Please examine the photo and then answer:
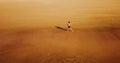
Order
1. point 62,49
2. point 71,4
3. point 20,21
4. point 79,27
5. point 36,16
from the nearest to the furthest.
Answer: point 62,49 < point 79,27 < point 20,21 < point 36,16 < point 71,4

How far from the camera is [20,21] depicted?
577 inches

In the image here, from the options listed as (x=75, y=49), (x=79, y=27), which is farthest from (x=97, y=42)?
(x=79, y=27)

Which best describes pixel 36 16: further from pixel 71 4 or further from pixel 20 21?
pixel 71 4

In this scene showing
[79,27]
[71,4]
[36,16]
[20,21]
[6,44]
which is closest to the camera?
[6,44]

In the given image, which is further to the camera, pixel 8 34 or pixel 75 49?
pixel 8 34

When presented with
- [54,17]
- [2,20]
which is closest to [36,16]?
[54,17]

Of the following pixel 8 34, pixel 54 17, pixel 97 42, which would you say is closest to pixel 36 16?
pixel 54 17

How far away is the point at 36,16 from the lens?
51.3 feet

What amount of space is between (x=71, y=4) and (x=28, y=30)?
6900 mm

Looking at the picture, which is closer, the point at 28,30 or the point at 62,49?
the point at 62,49

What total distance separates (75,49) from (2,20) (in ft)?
23.3

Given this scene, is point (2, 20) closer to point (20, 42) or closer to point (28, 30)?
point (28, 30)

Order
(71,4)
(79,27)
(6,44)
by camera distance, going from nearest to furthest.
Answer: (6,44) → (79,27) → (71,4)

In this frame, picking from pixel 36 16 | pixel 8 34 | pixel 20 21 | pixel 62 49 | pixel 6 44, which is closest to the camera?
pixel 62 49
